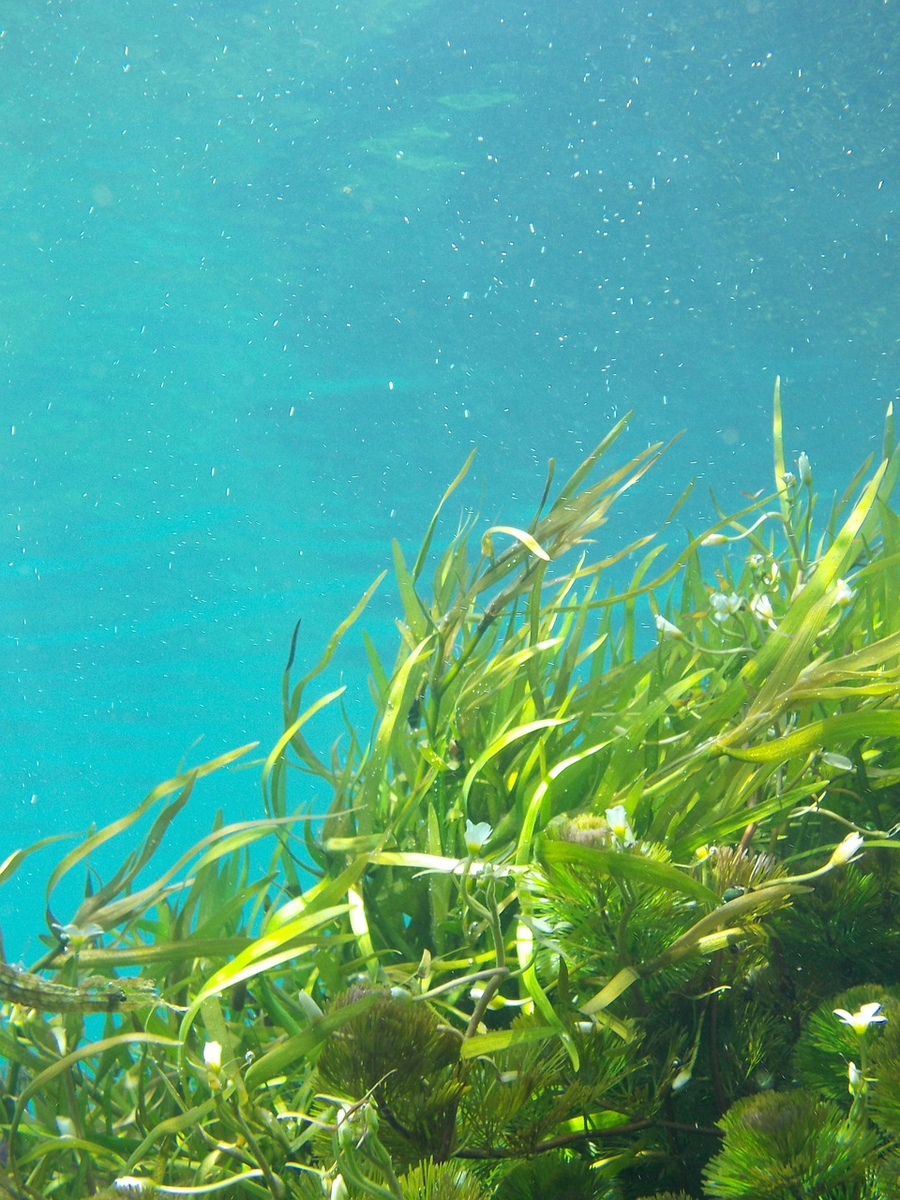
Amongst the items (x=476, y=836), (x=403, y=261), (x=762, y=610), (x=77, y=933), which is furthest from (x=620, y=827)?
(x=403, y=261)

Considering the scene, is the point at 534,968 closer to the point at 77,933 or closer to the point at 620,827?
the point at 620,827

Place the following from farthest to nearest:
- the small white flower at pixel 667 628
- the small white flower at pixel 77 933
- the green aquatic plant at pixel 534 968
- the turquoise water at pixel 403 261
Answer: the turquoise water at pixel 403 261, the small white flower at pixel 667 628, the small white flower at pixel 77 933, the green aquatic plant at pixel 534 968

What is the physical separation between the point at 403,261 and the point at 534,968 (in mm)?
15996

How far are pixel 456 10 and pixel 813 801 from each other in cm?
1390

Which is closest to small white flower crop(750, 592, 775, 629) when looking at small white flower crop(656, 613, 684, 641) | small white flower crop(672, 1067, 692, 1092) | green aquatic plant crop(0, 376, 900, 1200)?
green aquatic plant crop(0, 376, 900, 1200)

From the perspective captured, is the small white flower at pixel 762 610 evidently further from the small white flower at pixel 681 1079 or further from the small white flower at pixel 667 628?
the small white flower at pixel 681 1079

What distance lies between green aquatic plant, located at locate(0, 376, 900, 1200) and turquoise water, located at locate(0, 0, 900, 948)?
28.7 feet

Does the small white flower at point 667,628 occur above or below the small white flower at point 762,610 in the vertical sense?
above

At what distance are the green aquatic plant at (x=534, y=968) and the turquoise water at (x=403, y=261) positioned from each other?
8760mm

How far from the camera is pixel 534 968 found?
97 cm

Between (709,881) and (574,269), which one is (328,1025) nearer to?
(709,881)

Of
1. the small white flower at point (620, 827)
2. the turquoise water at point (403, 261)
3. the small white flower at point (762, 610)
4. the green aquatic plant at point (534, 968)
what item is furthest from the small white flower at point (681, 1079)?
the turquoise water at point (403, 261)

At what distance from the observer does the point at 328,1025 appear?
2.63ft

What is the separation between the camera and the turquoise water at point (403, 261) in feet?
41.7
